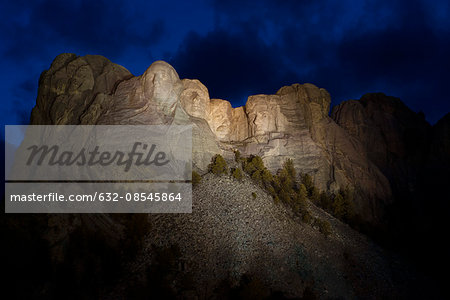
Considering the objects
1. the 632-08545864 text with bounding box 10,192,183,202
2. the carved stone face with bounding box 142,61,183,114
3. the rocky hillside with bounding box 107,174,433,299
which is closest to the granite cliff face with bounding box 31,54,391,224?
the carved stone face with bounding box 142,61,183,114

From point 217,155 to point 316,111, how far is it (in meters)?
18.6

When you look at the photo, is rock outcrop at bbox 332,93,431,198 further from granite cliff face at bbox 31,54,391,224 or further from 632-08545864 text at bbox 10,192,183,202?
632-08545864 text at bbox 10,192,183,202

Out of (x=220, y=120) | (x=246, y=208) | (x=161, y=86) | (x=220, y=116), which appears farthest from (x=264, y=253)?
(x=220, y=116)

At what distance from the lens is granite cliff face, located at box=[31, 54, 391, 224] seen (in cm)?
2853

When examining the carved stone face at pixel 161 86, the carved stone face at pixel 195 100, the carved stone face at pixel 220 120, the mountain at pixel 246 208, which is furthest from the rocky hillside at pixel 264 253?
the carved stone face at pixel 220 120

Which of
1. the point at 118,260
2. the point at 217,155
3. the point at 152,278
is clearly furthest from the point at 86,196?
the point at 217,155

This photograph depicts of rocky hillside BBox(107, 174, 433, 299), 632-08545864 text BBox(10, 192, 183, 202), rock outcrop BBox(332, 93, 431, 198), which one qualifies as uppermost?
rock outcrop BBox(332, 93, 431, 198)

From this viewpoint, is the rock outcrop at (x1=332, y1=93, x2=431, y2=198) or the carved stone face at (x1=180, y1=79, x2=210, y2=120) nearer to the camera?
the carved stone face at (x1=180, y1=79, x2=210, y2=120)

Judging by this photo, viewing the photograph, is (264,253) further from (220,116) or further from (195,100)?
(220,116)

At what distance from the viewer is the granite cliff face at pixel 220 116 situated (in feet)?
93.6

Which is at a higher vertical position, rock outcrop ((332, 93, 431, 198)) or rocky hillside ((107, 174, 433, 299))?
rock outcrop ((332, 93, 431, 198))

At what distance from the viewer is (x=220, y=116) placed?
44188 mm

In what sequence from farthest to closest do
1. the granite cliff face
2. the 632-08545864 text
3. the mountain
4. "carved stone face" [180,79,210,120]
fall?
"carved stone face" [180,79,210,120]
the granite cliff face
the 632-08545864 text
the mountain

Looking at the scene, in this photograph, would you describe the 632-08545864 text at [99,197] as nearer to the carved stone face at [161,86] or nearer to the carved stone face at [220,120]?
the carved stone face at [161,86]
